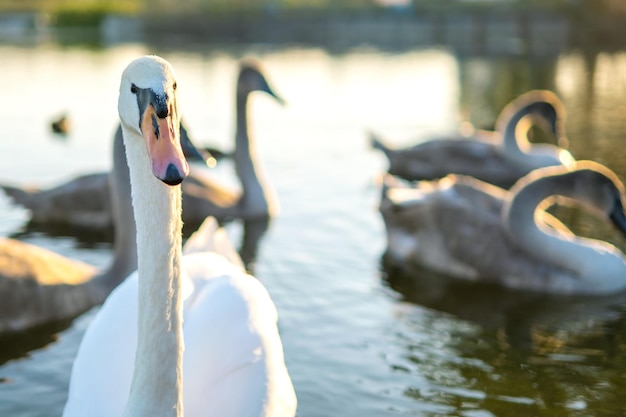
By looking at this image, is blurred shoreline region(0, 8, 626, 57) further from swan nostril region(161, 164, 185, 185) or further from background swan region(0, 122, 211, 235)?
swan nostril region(161, 164, 185, 185)

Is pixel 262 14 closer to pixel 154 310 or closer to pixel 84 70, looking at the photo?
pixel 84 70

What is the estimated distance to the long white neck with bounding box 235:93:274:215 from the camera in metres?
10.7

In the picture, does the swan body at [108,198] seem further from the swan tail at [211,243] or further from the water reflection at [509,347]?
the swan tail at [211,243]

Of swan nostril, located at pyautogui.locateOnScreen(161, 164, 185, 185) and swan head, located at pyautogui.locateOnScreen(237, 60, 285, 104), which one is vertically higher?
swan nostril, located at pyautogui.locateOnScreen(161, 164, 185, 185)

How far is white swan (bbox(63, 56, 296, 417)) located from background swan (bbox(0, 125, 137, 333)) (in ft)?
5.11

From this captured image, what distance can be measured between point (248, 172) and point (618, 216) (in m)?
4.47

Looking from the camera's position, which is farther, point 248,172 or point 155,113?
point 248,172

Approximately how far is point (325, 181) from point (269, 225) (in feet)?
9.11

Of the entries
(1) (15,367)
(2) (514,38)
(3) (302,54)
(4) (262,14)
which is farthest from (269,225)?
(4) (262,14)

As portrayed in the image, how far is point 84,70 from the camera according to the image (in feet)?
109

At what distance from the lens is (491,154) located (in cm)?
1378

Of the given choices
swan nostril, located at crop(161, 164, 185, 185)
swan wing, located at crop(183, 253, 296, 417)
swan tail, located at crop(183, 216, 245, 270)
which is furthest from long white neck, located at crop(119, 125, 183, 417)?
swan tail, located at crop(183, 216, 245, 270)

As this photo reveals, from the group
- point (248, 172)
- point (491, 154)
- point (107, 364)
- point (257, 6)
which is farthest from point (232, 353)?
point (257, 6)

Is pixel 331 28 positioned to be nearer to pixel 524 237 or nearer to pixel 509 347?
pixel 524 237
